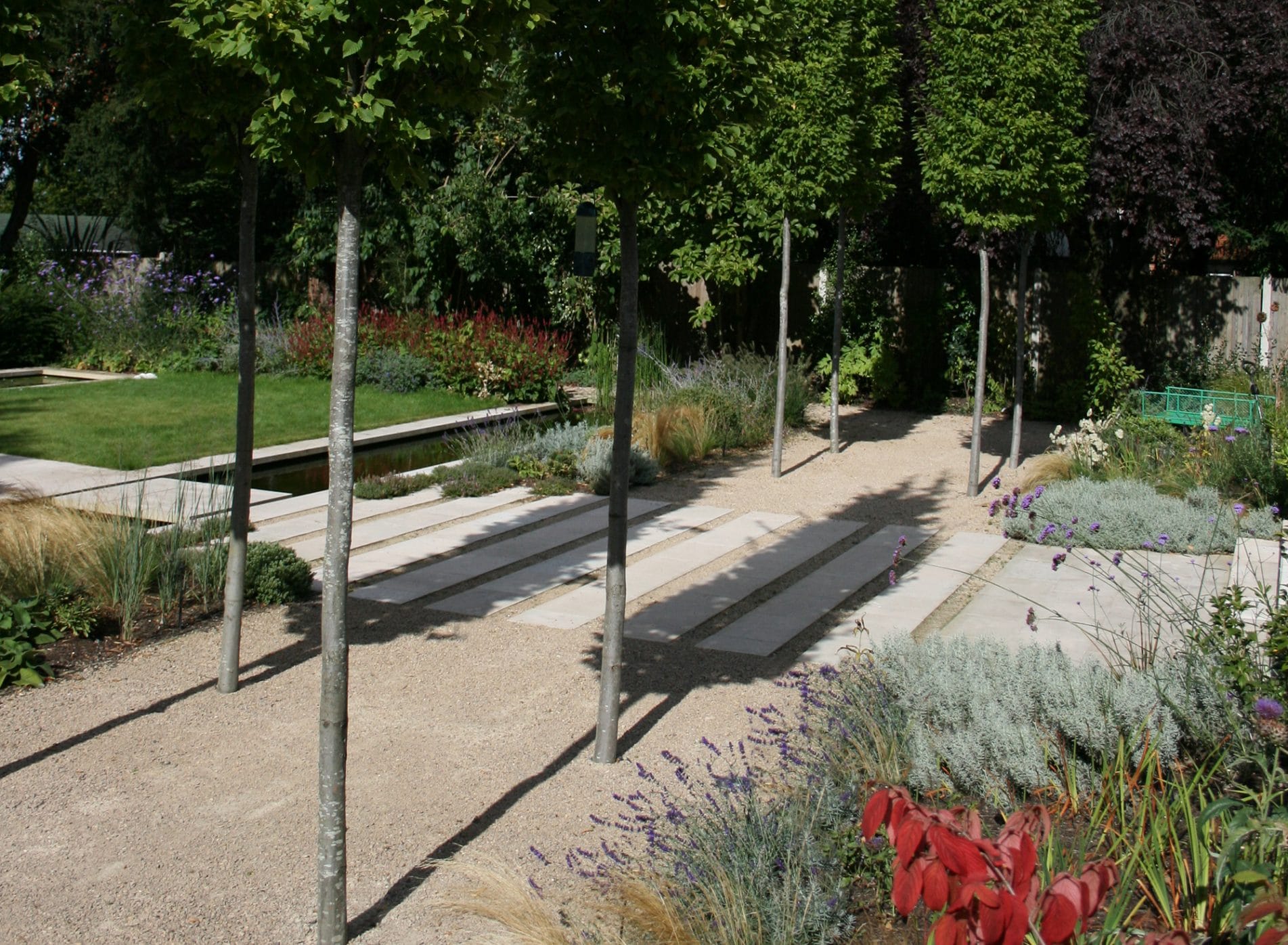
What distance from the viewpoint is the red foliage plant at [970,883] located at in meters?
2.04

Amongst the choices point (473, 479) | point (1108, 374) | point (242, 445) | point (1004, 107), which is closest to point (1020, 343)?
point (1004, 107)

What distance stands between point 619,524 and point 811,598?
271 centimetres

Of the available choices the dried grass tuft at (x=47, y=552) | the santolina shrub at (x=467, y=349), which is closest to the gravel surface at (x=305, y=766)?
the dried grass tuft at (x=47, y=552)

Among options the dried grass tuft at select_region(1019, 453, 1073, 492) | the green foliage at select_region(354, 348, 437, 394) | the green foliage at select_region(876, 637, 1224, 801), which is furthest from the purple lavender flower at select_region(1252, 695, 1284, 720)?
the green foliage at select_region(354, 348, 437, 394)

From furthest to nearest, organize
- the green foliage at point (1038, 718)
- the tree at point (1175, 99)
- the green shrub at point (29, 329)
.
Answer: the green shrub at point (29, 329), the tree at point (1175, 99), the green foliage at point (1038, 718)

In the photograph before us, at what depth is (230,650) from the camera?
5.54m

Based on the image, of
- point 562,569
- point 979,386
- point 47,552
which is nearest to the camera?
point 47,552

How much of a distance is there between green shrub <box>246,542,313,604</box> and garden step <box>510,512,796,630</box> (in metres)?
1.30

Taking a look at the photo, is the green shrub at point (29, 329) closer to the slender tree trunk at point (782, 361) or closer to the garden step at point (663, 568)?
the slender tree trunk at point (782, 361)

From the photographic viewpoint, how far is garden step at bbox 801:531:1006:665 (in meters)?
6.41

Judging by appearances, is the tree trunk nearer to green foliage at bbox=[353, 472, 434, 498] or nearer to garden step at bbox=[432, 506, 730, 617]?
green foliage at bbox=[353, 472, 434, 498]

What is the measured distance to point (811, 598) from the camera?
736 cm

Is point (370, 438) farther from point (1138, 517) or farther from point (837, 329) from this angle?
point (1138, 517)

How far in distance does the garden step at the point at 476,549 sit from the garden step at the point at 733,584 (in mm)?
651
